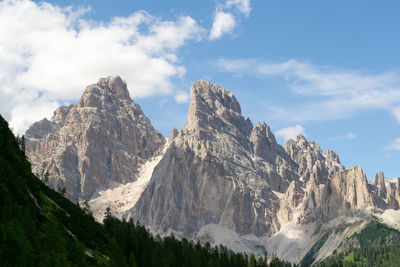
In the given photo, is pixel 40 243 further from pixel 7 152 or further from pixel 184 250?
pixel 184 250

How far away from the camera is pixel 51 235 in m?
98.1

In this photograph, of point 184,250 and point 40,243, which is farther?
point 184,250

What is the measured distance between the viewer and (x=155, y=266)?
468ft

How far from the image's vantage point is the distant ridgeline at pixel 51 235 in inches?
3575

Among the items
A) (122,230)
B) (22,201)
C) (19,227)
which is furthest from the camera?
(122,230)

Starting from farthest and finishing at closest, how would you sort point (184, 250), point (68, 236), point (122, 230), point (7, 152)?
1. point (184, 250)
2. point (122, 230)
3. point (7, 152)
4. point (68, 236)

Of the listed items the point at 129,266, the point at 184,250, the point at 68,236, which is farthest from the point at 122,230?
the point at 68,236

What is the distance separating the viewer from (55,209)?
13338 centimetres

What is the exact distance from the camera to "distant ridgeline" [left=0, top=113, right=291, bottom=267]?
90.8m

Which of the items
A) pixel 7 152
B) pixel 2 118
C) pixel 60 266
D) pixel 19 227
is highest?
pixel 2 118

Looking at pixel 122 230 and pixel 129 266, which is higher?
pixel 122 230

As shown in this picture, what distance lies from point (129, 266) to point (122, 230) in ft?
119

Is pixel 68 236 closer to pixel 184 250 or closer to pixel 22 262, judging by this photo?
pixel 22 262

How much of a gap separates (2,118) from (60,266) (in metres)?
68.6
